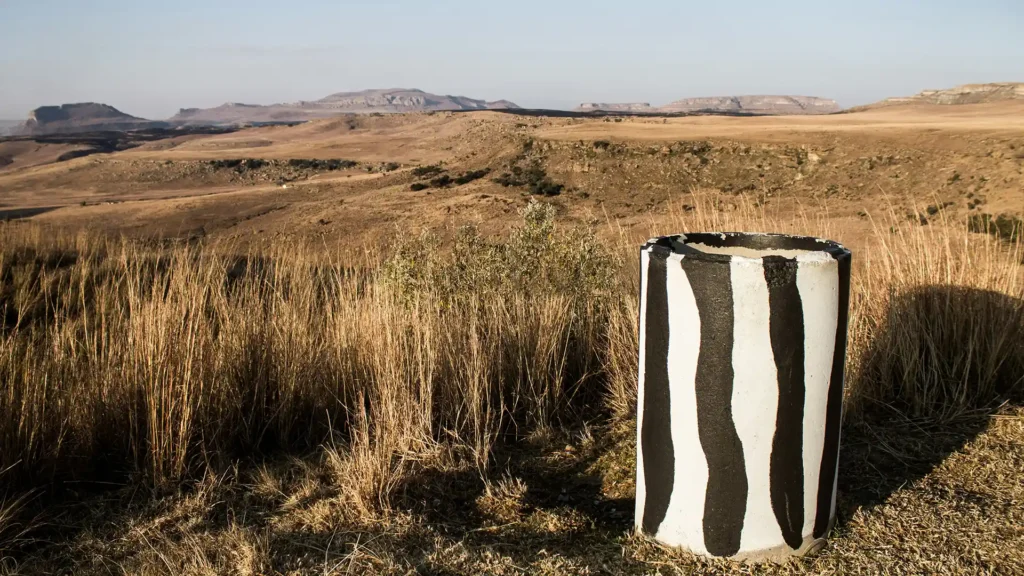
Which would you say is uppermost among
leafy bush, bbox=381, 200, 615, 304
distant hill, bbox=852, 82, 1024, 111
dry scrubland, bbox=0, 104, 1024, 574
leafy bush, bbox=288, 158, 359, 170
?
distant hill, bbox=852, 82, 1024, 111

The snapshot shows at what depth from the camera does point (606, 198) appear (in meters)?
27.8

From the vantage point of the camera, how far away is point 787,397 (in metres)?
2.46

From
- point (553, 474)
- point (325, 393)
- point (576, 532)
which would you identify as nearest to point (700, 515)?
point (576, 532)

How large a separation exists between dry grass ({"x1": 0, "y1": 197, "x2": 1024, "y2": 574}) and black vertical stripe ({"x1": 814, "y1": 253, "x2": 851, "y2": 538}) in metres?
0.15

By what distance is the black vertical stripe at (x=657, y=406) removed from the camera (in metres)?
2.58

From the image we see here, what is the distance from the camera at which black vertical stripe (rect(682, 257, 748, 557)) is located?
2.43 meters

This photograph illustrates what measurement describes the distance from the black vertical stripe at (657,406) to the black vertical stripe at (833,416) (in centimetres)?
56

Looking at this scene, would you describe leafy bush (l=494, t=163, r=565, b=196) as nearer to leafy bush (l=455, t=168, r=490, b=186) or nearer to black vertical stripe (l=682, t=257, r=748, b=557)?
leafy bush (l=455, t=168, r=490, b=186)

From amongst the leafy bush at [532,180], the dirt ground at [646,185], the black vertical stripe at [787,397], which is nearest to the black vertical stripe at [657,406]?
the black vertical stripe at [787,397]

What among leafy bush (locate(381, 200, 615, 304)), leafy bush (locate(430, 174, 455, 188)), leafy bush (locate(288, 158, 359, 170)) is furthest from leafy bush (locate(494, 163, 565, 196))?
leafy bush (locate(288, 158, 359, 170))

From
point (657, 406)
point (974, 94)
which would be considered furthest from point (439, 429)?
point (974, 94)

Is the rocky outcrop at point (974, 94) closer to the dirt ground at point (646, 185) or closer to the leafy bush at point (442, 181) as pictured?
the dirt ground at point (646, 185)

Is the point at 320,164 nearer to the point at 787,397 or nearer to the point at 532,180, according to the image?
the point at 532,180

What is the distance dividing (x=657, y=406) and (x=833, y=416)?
0.64 m
